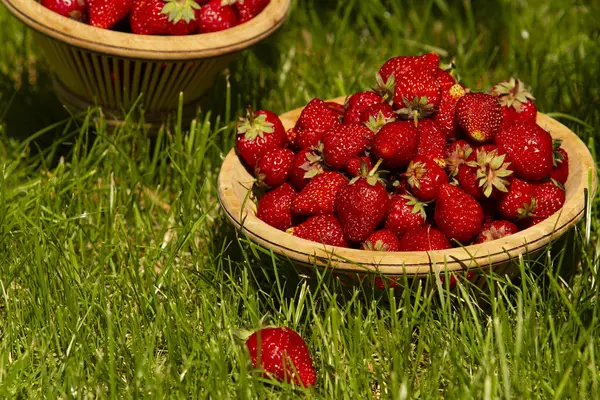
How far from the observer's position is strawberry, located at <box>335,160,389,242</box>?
2781 mm

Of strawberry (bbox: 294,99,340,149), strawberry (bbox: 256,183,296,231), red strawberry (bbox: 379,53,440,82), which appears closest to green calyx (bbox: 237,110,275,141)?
strawberry (bbox: 294,99,340,149)

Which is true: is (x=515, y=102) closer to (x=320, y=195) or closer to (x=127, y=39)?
(x=320, y=195)

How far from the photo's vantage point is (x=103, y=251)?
3.18 metres

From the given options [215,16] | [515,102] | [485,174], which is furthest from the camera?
[215,16]

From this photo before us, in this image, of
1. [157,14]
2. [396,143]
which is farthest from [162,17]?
[396,143]

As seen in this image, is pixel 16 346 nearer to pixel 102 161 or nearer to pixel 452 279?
pixel 102 161

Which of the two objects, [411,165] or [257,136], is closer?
[411,165]

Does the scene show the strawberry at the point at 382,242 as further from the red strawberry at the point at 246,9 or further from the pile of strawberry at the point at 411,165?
the red strawberry at the point at 246,9

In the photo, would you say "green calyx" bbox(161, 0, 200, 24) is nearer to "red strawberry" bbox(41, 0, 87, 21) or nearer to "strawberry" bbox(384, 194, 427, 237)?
"red strawberry" bbox(41, 0, 87, 21)

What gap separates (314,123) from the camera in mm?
3129

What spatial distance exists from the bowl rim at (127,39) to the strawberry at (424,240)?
978 millimetres

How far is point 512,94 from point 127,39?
127cm

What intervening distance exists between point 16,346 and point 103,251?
450 millimetres

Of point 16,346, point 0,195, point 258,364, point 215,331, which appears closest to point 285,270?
point 215,331
